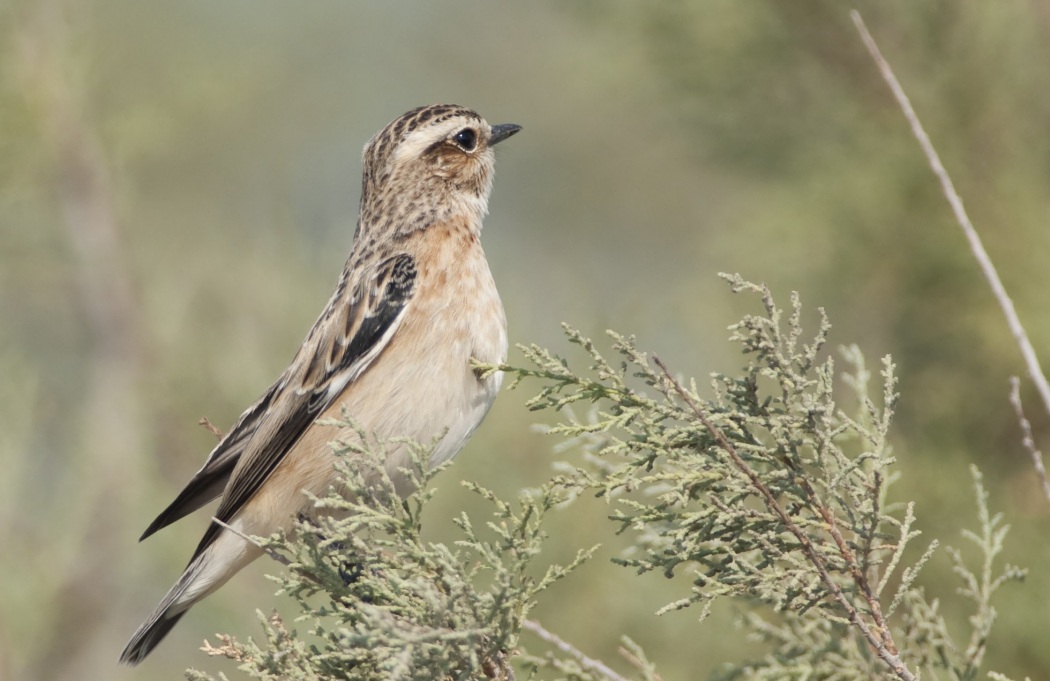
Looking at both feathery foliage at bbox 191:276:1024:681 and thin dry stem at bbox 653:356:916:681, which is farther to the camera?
feathery foliage at bbox 191:276:1024:681

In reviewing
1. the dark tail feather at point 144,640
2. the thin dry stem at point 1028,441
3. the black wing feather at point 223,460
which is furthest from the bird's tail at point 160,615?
the thin dry stem at point 1028,441

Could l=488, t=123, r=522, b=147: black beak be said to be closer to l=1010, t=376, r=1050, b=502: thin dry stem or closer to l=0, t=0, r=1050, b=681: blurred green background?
l=0, t=0, r=1050, b=681: blurred green background

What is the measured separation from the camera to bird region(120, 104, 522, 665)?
17.2 ft

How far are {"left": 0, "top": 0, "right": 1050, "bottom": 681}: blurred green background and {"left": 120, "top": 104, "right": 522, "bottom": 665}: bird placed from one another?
5.07ft

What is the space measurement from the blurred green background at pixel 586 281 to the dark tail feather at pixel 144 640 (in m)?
1.66

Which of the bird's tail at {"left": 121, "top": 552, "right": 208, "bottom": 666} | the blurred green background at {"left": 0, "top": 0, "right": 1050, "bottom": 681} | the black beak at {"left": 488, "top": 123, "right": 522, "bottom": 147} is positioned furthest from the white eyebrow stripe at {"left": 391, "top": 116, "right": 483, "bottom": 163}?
the bird's tail at {"left": 121, "top": 552, "right": 208, "bottom": 666}

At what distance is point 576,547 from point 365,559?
3.38 meters

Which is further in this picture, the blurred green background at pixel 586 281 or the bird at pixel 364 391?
the blurred green background at pixel 586 281

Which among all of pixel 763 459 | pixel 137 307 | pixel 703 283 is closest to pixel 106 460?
pixel 137 307

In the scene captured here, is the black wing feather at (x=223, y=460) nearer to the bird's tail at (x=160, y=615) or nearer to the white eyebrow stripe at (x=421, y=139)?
the bird's tail at (x=160, y=615)

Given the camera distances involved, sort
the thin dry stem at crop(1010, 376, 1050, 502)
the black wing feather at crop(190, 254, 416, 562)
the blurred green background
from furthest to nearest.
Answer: the blurred green background → the black wing feather at crop(190, 254, 416, 562) → the thin dry stem at crop(1010, 376, 1050, 502)

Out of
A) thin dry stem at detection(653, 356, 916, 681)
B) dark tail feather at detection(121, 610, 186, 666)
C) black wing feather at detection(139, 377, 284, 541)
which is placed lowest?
thin dry stem at detection(653, 356, 916, 681)

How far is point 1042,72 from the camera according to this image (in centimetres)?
665

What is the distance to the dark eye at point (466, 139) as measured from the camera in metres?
6.59
